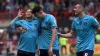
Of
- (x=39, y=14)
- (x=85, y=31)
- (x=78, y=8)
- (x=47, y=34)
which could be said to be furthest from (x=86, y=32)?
(x=39, y=14)

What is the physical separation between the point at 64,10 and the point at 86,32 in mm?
24656

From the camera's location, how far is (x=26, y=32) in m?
11.0

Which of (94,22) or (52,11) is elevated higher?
(94,22)

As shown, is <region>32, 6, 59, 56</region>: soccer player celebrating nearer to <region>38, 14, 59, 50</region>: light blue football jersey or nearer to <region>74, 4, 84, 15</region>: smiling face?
<region>38, 14, 59, 50</region>: light blue football jersey

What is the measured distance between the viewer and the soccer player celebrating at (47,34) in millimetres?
10766

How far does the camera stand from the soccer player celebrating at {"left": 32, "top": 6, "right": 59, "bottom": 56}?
1077 centimetres

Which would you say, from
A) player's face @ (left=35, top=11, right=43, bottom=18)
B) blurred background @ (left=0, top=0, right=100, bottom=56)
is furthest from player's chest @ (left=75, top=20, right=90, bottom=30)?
blurred background @ (left=0, top=0, right=100, bottom=56)

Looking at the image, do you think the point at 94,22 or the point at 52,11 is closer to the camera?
the point at 94,22

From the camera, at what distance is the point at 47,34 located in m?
11.1

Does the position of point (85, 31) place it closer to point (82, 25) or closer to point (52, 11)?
point (82, 25)

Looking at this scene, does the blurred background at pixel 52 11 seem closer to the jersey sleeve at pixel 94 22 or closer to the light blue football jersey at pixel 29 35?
the light blue football jersey at pixel 29 35

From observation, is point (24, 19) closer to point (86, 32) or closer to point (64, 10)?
point (86, 32)

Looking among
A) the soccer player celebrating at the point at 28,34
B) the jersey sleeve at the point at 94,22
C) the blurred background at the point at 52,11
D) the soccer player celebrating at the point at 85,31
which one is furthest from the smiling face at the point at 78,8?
the blurred background at the point at 52,11

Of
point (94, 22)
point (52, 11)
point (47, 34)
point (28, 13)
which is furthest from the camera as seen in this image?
Answer: point (52, 11)
